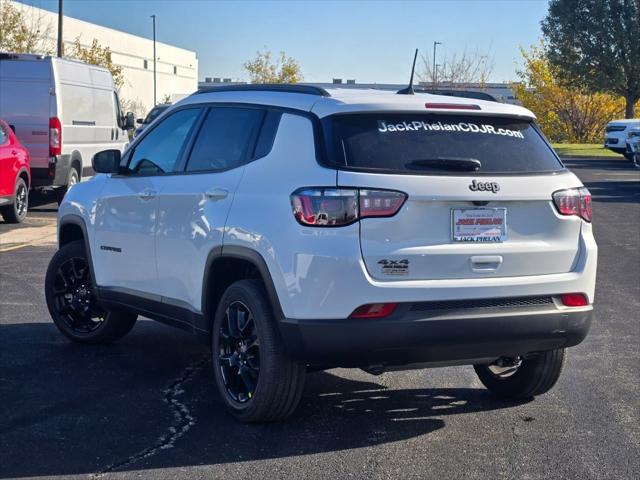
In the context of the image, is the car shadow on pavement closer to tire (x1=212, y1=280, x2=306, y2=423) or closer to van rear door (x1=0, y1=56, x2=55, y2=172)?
tire (x1=212, y1=280, x2=306, y2=423)

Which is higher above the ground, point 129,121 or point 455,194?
point 129,121

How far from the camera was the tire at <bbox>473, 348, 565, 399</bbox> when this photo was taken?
6402 millimetres

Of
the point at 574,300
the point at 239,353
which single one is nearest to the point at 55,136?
the point at 239,353

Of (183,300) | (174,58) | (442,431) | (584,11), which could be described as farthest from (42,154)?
(174,58)

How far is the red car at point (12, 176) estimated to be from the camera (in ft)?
51.9

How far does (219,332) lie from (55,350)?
6.84ft

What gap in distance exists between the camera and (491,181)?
5.64 metres

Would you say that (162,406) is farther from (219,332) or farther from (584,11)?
(584,11)

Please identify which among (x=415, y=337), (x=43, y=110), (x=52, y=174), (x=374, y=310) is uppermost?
(x=43, y=110)

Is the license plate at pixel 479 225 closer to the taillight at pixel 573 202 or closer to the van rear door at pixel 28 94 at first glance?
the taillight at pixel 573 202

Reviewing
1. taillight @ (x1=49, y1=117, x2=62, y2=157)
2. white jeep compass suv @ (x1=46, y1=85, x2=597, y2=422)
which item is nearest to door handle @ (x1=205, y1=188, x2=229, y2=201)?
white jeep compass suv @ (x1=46, y1=85, x2=597, y2=422)

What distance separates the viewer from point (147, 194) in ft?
22.9

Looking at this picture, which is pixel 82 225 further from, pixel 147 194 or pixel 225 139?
Result: pixel 225 139

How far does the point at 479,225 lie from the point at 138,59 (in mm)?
76190
